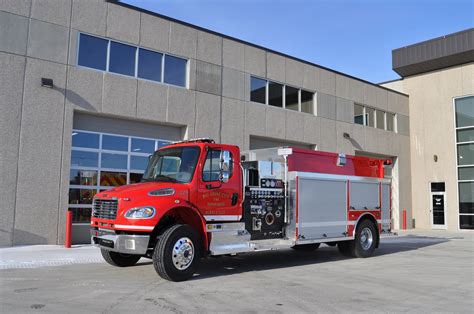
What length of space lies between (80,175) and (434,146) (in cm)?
2095

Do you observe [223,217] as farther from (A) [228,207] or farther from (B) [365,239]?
(B) [365,239]

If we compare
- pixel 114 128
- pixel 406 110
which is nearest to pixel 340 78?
pixel 406 110

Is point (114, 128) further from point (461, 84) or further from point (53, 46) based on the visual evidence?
point (461, 84)

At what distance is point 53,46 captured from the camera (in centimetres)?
1383

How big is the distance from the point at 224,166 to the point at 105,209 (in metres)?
2.47

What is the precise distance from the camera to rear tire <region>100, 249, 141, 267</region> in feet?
31.4

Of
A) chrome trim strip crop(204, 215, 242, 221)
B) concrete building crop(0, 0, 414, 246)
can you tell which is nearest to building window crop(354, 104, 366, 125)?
concrete building crop(0, 0, 414, 246)

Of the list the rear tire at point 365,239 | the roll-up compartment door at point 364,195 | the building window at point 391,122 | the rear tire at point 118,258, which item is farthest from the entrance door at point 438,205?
the rear tire at point 118,258

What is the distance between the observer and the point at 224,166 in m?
9.04

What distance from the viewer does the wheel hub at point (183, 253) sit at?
8.13 m

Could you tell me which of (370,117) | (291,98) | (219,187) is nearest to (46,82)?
(219,187)

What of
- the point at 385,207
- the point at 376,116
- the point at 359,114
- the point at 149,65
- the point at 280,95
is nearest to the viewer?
the point at 385,207

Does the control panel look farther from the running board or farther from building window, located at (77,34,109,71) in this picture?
building window, located at (77,34,109,71)

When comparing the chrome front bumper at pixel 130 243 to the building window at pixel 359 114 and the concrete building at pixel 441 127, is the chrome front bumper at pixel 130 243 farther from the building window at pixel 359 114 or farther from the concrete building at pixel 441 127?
the concrete building at pixel 441 127
